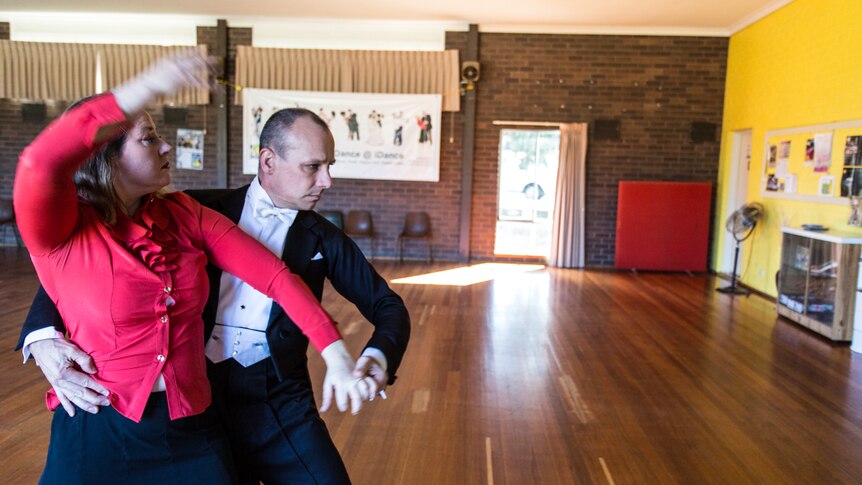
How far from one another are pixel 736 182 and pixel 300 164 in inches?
353

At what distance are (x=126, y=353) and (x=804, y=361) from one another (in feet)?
16.9

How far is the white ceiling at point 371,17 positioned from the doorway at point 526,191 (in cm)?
163

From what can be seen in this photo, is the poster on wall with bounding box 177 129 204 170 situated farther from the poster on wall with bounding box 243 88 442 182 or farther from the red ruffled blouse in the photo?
the red ruffled blouse

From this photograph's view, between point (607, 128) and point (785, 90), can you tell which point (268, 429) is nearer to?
point (785, 90)

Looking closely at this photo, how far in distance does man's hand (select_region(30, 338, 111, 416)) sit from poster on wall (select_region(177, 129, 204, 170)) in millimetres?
9276

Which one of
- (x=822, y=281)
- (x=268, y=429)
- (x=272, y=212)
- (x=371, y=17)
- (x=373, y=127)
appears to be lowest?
(x=822, y=281)

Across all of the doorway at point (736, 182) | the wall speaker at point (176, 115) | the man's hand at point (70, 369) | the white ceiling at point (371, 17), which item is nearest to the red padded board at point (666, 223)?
the doorway at point (736, 182)

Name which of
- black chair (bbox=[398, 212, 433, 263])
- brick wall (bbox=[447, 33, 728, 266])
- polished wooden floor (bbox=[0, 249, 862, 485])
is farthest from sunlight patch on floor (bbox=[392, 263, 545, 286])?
brick wall (bbox=[447, 33, 728, 266])

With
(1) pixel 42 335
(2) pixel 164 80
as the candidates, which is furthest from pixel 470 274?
(2) pixel 164 80

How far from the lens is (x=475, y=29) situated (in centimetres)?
940

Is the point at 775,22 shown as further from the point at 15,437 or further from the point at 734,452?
the point at 15,437

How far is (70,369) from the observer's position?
1.20 m

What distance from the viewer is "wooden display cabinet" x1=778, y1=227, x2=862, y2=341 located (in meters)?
5.48

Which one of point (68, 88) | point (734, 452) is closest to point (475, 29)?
point (68, 88)
